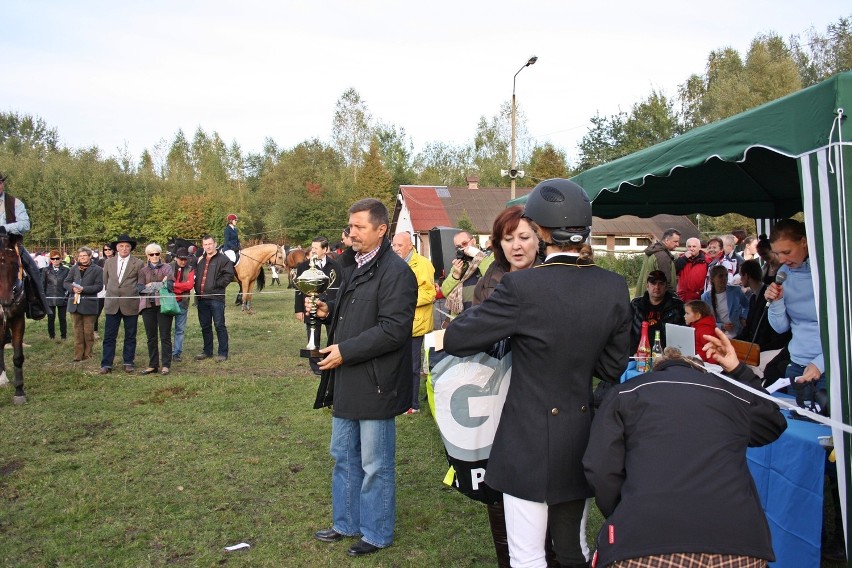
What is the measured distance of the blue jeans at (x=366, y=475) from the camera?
384 cm

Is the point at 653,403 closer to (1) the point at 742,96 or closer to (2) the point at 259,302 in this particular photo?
(2) the point at 259,302

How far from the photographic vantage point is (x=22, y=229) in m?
8.08

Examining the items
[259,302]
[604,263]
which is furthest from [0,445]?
[604,263]

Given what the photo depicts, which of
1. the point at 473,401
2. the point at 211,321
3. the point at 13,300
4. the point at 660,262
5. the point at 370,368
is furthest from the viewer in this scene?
the point at 211,321

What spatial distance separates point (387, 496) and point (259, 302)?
693 inches

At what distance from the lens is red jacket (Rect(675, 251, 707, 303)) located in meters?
9.16

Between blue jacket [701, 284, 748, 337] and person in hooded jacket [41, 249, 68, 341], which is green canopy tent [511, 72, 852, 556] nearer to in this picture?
blue jacket [701, 284, 748, 337]

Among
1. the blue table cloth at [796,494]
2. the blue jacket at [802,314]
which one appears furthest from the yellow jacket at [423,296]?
the blue table cloth at [796,494]

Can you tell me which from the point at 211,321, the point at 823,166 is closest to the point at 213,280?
the point at 211,321

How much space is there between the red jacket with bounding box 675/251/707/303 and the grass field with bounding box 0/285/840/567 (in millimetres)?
4327

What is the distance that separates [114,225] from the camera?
4022 centimetres

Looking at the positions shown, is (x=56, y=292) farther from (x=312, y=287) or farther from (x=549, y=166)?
(x=549, y=166)

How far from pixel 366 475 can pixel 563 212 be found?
2137 millimetres

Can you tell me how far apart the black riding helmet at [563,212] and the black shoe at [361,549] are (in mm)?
2455
